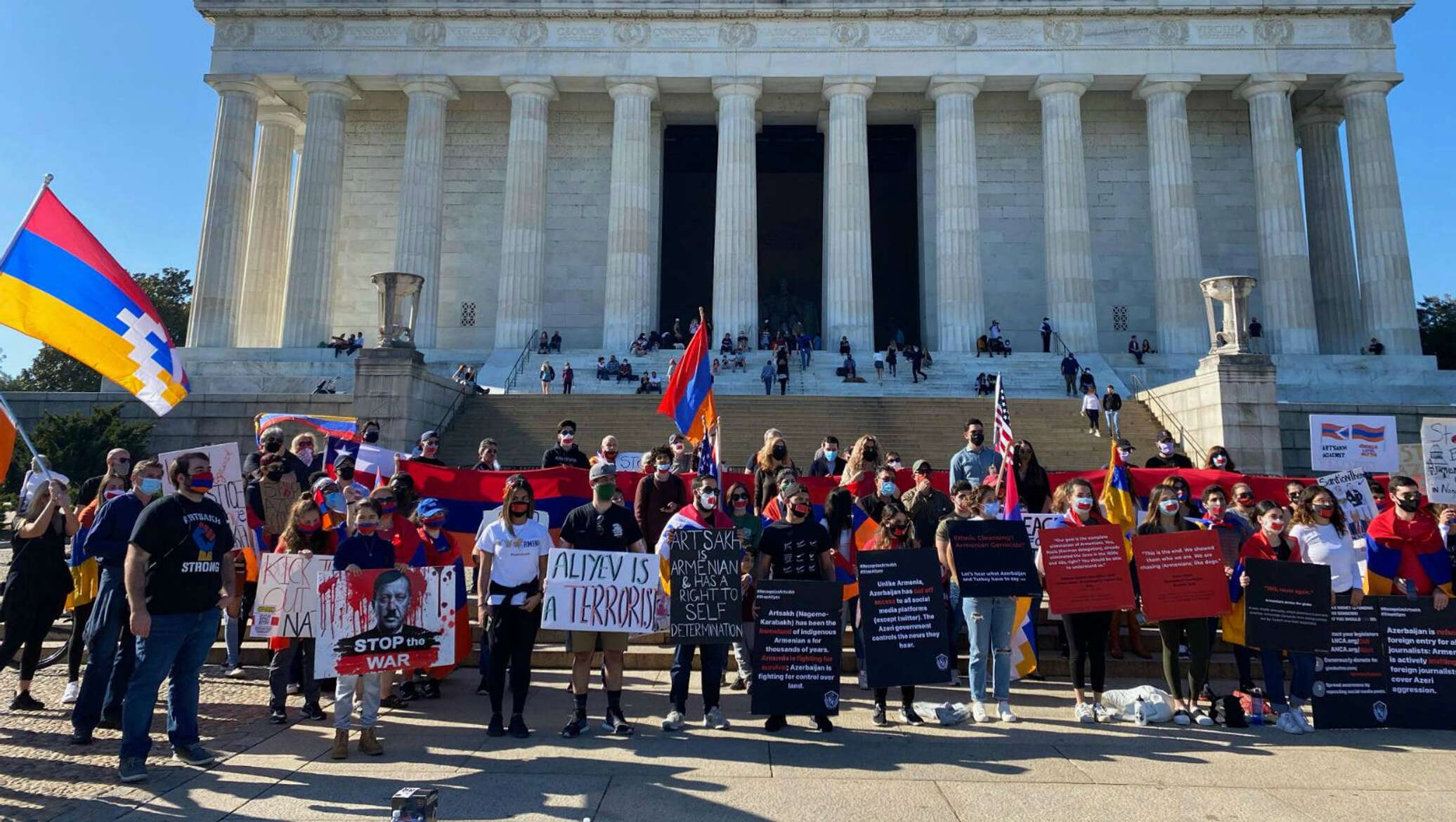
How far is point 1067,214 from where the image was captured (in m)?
37.4

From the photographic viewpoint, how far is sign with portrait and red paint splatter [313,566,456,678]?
709 cm

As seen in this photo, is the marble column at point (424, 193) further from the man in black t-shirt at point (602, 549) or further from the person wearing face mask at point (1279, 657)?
the person wearing face mask at point (1279, 657)

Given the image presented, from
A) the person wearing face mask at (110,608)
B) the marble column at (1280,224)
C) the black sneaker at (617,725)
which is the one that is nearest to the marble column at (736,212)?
the marble column at (1280,224)

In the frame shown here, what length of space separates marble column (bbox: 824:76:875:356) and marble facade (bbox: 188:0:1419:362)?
11 centimetres

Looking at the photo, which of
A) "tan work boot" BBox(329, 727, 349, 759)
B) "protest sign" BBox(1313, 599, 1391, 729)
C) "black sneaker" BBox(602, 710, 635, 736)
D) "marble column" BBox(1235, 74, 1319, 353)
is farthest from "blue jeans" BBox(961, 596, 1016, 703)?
"marble column" BBox(1235, 74, 1319, 353)

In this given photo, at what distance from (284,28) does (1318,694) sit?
4291cm

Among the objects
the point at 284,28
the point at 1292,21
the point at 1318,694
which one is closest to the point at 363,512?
the point at 1318,694

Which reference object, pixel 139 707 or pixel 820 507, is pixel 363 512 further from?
pixel 820 507

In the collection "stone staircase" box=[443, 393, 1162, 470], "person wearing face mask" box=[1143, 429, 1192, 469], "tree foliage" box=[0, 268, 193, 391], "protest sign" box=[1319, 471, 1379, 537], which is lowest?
"protest sign" box=[1319, 471, 1379, 537]

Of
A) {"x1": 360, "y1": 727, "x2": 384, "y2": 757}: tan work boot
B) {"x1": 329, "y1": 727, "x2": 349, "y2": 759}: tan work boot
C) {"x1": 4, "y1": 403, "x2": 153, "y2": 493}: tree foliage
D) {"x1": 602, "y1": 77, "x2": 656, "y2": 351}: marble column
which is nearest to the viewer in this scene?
{"x1": 329, "y1": 727, "x2": 349, "y2": 759}: tan work boot

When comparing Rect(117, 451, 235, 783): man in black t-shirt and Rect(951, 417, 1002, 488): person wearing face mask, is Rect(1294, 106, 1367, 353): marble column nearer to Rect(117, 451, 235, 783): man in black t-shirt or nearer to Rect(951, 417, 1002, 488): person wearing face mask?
Rect(951, 417, 1002, 488): person wearing face mask

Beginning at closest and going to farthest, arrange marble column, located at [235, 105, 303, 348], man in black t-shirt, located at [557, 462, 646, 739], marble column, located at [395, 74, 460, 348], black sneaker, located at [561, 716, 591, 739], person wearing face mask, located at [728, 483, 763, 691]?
black sneaker, located at [561, 716, 591, 739] < man in black t-shirt, located at [557, 462, 646, 739] < person wearing face mask, located at [728, 483, 763, 691] < marble column, located at [395, 74, 460, 348] < marble column, located at [235, 105, 303, 348]

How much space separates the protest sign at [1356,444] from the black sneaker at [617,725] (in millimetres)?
14717

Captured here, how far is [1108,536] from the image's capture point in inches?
336
